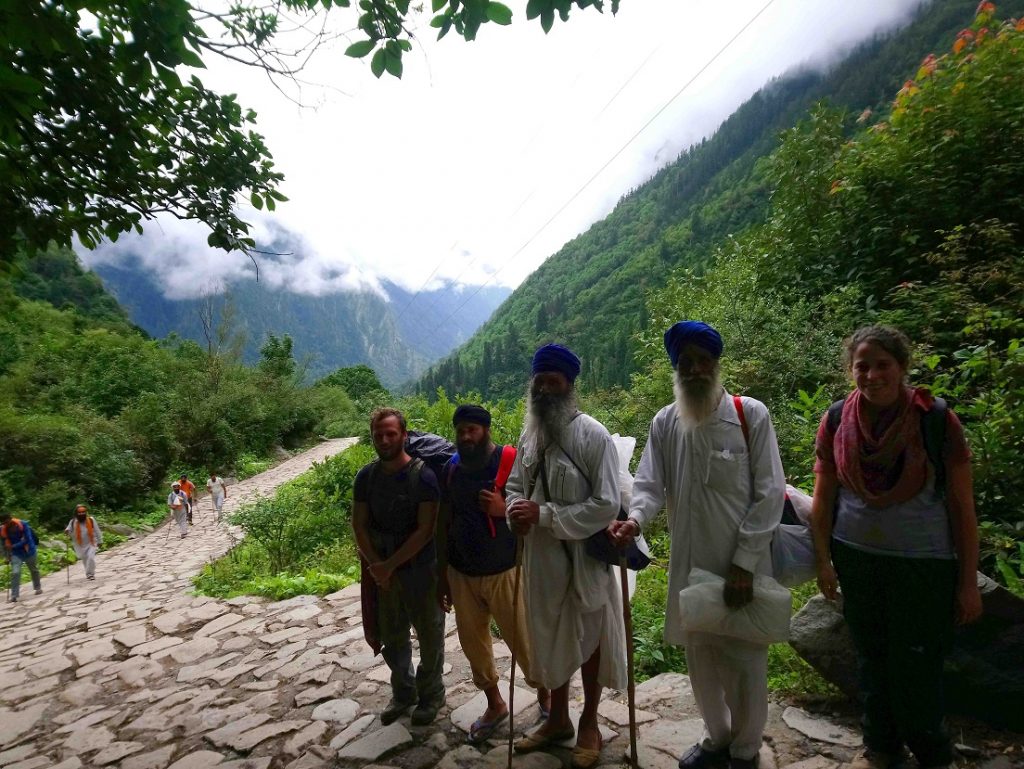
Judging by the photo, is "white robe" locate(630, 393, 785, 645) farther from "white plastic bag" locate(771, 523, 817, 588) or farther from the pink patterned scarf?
the pink patterned scarf

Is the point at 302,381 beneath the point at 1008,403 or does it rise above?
above

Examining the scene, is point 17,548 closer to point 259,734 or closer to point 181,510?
point 181,510

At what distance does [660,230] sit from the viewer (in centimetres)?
8031

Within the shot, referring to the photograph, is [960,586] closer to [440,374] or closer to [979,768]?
→ [979,768]

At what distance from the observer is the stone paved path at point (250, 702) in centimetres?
271

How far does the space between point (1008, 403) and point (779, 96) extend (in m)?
103

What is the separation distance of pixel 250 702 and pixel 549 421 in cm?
323

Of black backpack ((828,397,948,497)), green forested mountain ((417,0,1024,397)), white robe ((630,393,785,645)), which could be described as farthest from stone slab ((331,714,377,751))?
green forested mountain ((417,0,1024,397))

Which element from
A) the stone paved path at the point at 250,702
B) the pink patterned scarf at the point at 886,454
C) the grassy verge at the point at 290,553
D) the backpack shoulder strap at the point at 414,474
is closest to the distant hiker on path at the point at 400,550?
the backpack shoulder strap at the point at 414,474

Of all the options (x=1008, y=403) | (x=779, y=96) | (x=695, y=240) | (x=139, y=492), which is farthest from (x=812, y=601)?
(x=779, y=96)

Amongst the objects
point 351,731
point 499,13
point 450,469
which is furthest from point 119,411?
point 499,13

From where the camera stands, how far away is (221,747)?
3172mm

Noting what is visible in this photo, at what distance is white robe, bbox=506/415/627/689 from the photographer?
92.5 inches

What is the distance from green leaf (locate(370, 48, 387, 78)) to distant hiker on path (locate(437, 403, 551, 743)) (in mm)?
1636
